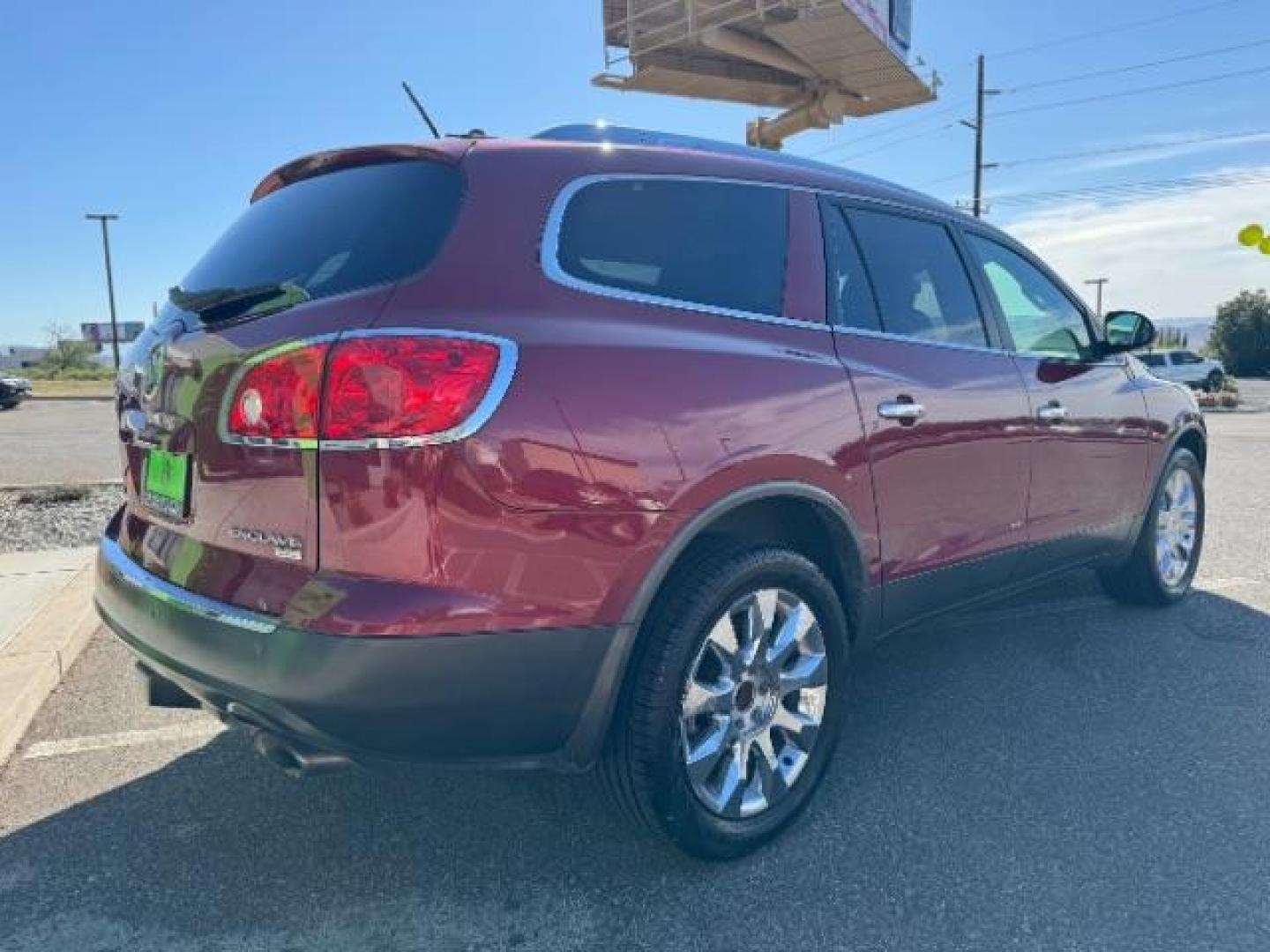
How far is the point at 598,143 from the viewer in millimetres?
2469

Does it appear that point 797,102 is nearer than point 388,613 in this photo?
No

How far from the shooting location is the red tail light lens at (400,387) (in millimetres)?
1923

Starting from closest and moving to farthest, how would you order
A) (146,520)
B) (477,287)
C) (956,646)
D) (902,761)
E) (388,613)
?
(388,613), (477,287), (146,520), (902,761), (956,646)

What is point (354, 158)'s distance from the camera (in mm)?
2459

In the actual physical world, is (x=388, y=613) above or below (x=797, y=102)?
below

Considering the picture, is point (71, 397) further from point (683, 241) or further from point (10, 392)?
point (683, 241)

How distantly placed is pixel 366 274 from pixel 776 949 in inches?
69.4

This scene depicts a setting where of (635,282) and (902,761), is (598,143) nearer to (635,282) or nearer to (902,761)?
(635,282)

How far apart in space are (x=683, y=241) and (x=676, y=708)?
3.95 ft

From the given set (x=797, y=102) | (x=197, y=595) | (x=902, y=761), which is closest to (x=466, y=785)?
(x=197, y=595)

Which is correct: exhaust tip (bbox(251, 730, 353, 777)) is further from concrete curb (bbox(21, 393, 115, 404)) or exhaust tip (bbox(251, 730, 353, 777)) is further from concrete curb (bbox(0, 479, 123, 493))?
concrete curb (bbox(21, 393, 115, 404))

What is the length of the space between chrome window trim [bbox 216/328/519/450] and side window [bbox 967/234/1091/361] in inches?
92.3

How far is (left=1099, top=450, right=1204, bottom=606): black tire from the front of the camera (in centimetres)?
446

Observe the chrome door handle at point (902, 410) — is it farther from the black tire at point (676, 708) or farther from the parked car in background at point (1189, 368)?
the parked car in background at point (1189, 368)
